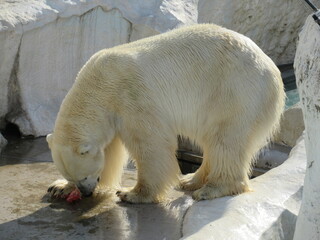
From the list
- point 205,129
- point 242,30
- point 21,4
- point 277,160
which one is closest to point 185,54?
point 205,129

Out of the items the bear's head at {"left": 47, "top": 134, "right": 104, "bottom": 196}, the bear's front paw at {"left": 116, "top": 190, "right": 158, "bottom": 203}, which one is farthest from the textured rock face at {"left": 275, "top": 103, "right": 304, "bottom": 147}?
the bear's head at {"left": 47, "top": 134, "right": 104, "bottom": 196}

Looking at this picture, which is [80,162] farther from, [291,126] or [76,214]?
[291,126]

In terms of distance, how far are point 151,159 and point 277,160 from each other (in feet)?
8.22

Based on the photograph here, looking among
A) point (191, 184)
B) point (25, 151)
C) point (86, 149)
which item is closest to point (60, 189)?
point (86, 149)

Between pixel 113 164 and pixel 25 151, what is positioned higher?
pixel 113 164

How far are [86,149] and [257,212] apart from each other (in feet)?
5.21

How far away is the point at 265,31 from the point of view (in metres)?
12.2

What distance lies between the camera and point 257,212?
482 centimetres

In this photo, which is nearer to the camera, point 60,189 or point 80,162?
point 80,162

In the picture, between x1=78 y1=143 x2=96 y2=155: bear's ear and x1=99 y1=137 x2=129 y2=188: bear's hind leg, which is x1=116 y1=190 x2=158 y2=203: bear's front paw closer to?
x1=99 y1=137 x2=129 y2=188: bear's hind leg

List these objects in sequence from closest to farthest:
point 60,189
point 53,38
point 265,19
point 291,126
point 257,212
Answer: point 257,212
point 60,189
point 291,126
point 53,38
point 265,19

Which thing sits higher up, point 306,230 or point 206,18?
point 306,230

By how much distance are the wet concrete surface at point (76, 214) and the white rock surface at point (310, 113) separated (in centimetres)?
188

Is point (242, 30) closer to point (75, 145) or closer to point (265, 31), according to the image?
point (265, 31)
